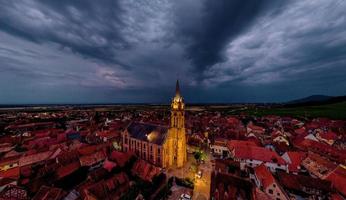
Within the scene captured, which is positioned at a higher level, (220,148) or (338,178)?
(338,178)

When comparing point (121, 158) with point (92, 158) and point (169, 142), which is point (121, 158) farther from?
point (169, 142)

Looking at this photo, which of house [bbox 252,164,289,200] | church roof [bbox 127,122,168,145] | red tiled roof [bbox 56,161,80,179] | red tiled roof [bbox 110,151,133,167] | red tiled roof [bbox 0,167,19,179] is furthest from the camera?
church roof [bbox 127,122,168,145]

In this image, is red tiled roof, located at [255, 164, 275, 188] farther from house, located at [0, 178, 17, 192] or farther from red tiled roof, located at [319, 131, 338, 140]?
red tiled roof, located at [319, 131, 338, 140]

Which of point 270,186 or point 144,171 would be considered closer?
point 270,186

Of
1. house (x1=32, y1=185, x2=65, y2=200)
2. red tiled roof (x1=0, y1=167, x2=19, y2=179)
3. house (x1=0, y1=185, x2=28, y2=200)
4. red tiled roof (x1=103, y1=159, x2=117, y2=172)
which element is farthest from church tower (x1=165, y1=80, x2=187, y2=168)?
red tiled roof (x1=0, y1=167, x2=19, y2=179)

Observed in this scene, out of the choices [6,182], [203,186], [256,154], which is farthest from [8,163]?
[256,154]

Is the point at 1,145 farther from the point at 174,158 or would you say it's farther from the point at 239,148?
the point at 239,148

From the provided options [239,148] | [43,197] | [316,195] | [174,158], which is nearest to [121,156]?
[174,158]
